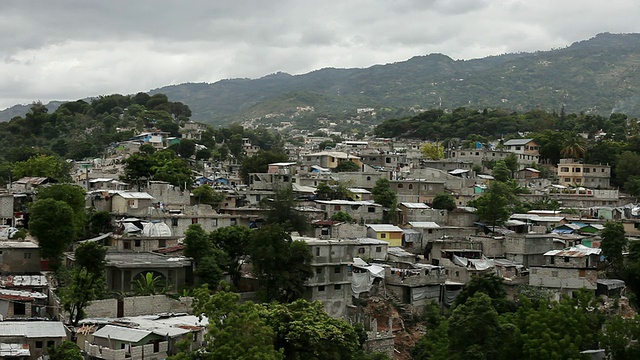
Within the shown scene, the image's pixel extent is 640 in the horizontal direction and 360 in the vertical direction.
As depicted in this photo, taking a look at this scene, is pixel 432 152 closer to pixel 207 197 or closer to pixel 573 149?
pixel 573 149

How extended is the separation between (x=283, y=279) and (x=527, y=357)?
8.21 m

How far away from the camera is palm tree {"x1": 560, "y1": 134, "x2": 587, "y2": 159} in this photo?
185ft

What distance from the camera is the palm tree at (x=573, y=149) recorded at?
56281 mm

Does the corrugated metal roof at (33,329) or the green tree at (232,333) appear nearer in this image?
the green tree at (232,333)

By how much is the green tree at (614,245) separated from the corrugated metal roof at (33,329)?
21559mm

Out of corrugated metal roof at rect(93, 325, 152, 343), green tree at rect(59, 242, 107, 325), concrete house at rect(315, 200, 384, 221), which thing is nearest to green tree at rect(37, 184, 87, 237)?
green tree at rect(59, 242, 107, 325)

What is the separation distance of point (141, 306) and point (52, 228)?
462cm

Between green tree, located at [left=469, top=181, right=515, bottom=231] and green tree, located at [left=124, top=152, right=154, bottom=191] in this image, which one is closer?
green tree, located at [left=469, top=181, right=515, bottom=231]

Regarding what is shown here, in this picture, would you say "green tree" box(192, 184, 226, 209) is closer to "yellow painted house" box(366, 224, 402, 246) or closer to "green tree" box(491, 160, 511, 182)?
"yellow painted house" box(366, 224, 402, 246)

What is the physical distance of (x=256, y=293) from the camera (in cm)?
2877

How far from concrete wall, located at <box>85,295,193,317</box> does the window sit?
164cm

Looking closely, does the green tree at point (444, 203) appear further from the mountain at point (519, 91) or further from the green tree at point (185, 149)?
the mountain at point (519, 91)

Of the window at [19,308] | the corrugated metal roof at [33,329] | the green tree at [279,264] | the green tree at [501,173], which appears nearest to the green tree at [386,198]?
the green tree at [501,173]

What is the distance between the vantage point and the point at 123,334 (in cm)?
2164
